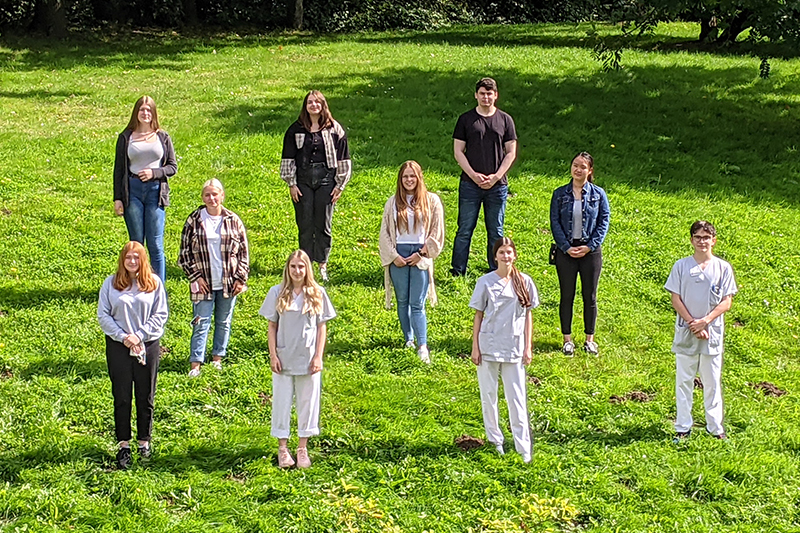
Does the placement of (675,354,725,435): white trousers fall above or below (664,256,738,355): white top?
below

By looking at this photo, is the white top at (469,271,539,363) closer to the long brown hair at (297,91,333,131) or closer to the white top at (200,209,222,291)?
the white top at (200,209,222,291)

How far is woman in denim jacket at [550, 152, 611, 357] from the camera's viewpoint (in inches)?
341

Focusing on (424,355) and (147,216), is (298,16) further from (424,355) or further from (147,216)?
(424,355)

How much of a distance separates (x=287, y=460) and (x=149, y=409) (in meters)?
1.13

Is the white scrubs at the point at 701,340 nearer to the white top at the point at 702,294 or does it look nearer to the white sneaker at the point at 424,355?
the white top at the point at 702,294

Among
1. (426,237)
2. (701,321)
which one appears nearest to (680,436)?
(701,321)

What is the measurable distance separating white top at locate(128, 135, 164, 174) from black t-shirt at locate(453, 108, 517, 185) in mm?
3323

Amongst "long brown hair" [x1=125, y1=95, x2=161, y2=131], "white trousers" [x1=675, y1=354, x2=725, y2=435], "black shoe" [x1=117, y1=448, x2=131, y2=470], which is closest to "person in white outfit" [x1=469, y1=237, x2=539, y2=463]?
"white trousers" [x1=675, y1=354, x2=725, y2=435]

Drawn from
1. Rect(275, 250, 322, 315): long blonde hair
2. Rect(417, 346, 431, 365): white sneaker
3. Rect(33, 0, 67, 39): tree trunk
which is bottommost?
Rect(417, 346, 431, 365): white sneaker

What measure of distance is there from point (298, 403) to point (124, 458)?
1372 millimetres

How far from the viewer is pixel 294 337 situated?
6609 mm

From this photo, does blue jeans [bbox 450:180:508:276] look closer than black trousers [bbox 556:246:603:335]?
No

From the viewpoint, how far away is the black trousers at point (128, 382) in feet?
21.6

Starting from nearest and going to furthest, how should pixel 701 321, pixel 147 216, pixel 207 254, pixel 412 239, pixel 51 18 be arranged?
pixel 701 321 → pixel 207 254 → pixel 412 239 → pixel 147 216 → pixel 51 18
